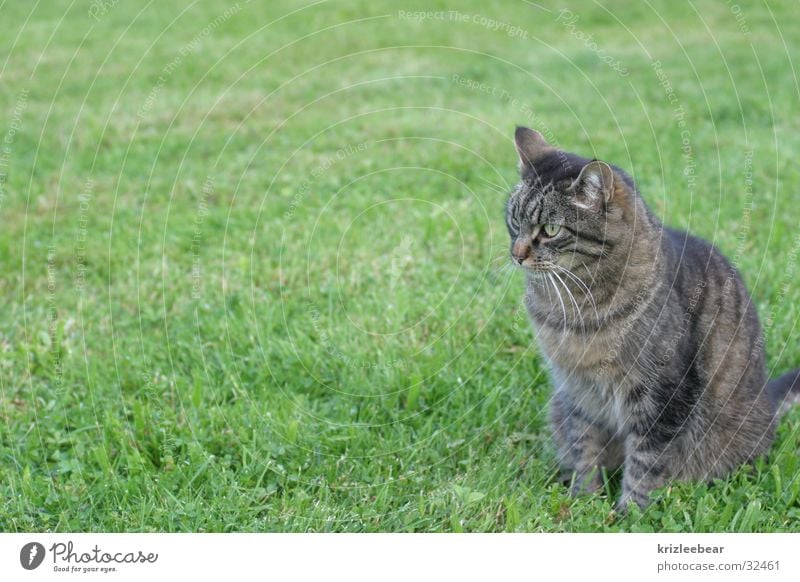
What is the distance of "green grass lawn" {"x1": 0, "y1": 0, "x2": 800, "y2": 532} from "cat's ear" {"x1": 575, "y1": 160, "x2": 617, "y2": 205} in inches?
58.4

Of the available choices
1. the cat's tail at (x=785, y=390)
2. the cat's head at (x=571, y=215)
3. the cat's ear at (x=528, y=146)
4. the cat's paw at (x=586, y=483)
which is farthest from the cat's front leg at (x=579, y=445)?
the cat's ear at (x=528, y=146)

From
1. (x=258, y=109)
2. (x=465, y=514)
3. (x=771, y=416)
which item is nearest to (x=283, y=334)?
(x=465, y=514)

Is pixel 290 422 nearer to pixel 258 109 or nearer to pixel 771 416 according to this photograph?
pixel 771 416

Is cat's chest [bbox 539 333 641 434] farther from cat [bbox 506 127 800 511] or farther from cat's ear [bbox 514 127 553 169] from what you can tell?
cat's ear [bbox 514 127 553 169]

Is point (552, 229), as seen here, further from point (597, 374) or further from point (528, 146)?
point (597, 374)

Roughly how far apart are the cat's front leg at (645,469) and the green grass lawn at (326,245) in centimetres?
13

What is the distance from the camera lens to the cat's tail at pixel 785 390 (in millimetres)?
4793

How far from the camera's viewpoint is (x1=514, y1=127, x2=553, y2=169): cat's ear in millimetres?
4473

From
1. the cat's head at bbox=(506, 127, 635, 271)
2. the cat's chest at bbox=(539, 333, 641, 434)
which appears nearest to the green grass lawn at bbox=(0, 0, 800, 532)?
the cat's chest at bbox=(539, 333, 641, 434)

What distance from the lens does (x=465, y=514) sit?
409 cm
